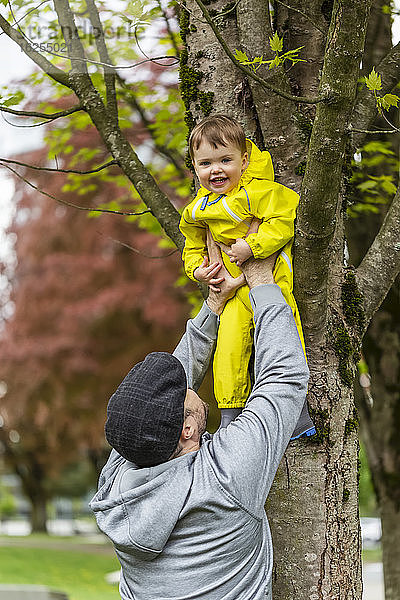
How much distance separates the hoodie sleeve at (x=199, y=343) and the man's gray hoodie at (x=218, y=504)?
0.36 meters

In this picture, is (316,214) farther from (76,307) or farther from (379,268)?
(76,307)

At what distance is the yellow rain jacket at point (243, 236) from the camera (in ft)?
6.12

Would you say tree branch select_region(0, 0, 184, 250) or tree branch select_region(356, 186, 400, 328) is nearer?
tree branch select_region(356, 186, 400, 328)

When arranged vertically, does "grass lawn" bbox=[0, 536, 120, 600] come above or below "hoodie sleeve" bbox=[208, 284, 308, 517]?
below

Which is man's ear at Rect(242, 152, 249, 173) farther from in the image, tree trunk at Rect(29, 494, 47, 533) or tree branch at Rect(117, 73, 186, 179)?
tree trunk at Rect(29, 494, 47, 533)

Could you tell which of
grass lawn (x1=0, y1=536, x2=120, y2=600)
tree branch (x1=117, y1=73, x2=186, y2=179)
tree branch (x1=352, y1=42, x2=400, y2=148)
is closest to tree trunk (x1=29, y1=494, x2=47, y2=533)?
grass lawn (x1=0, y1=536, x2=120, y2=600)

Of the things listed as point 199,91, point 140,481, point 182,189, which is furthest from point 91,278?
point 140,481

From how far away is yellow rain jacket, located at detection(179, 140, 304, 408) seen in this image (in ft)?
6.12

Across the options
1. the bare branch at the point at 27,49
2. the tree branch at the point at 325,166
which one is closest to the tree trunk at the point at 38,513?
the bare branch at the point at 27,49

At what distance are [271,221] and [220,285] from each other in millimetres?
238

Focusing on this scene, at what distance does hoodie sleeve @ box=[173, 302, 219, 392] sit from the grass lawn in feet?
23.9

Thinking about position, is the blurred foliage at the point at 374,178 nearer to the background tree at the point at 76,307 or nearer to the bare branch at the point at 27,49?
the bare branch at the point at 27,49

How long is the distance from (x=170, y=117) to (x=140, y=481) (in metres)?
3.68

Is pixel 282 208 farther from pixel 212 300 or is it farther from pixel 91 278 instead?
pixel 91 278
